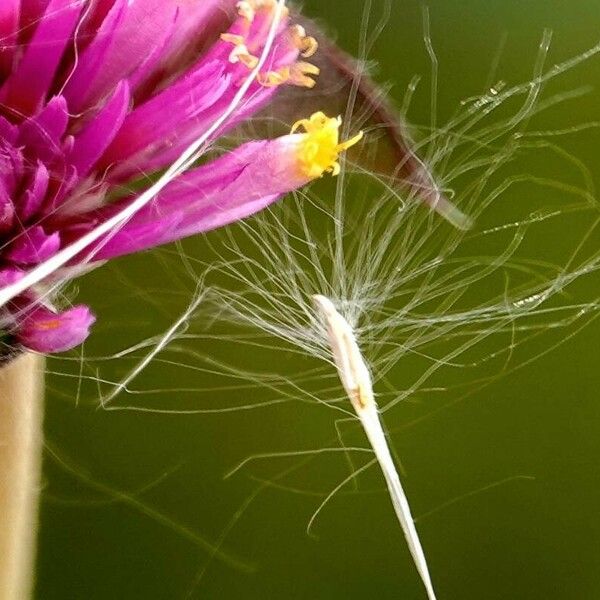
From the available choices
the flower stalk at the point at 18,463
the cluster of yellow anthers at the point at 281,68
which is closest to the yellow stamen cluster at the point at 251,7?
the cluster of yellow anthers at the point at 281,68

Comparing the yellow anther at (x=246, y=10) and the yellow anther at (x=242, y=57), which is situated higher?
the yellow anther at (x=246, y=10)

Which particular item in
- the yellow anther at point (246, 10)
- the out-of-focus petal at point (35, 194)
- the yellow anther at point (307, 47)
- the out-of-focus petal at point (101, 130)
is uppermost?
the yellow anther at point (307, 47)

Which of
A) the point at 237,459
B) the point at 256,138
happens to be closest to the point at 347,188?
the point at 256,138

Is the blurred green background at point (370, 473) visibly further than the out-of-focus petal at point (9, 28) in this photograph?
Yes

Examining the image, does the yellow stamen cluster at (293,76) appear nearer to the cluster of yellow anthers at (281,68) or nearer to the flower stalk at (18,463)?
the cluster of yellow anthers at (281,68)

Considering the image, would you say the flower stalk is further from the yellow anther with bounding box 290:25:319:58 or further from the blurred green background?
the yellow anther with bounding box 290:25:319:58

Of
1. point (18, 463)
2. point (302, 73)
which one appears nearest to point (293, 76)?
point (302, 73)

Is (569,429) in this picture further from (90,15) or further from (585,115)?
(90,15)

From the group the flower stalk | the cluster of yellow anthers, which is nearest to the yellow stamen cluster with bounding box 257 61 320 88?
the cluster of yellow anthers
